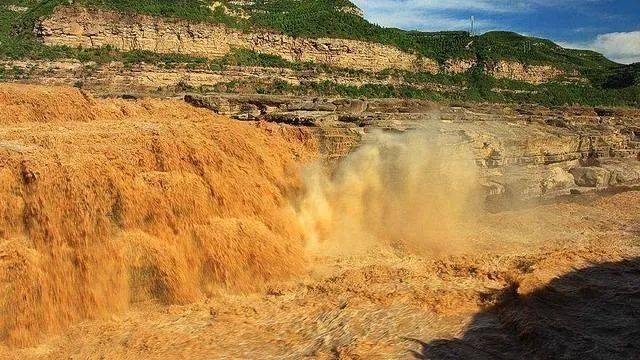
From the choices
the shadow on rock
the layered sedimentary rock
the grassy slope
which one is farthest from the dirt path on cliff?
the grassy slope

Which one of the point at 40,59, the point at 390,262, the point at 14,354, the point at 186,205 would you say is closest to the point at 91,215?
the point at 186,205

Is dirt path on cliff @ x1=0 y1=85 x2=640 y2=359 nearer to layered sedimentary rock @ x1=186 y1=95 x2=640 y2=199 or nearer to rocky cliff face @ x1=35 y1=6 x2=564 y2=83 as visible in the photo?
layered sedimentary rock @ x1=186 y1=95 x2=640 y2=199

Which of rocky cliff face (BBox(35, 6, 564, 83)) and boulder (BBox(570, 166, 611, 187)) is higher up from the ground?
rocky cliff face (BBox(35, 6, 564, 83))

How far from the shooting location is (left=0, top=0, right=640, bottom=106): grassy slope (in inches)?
1773

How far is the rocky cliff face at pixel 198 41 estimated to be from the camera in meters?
45.1

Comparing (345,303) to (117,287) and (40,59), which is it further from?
(40,59)

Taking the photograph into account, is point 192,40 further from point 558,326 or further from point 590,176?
point 558,326

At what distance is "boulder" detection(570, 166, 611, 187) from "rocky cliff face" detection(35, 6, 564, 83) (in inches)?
1578

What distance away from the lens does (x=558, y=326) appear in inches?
339

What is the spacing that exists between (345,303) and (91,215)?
503 centimetres

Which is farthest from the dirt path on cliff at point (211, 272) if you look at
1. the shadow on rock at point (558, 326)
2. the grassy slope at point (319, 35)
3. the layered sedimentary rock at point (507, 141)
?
the grassy slope at point (319, 35)

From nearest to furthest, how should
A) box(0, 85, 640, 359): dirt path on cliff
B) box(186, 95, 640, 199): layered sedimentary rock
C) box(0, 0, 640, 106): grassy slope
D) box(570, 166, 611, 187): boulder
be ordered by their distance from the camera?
box(0, 85, 640, 359): dirt path on cliff, box(186, 95, 640, 199): layered sedimentary rock, box(570, 166, 611, 187): boulder, box(0, 0, 640, 106): grassy slope

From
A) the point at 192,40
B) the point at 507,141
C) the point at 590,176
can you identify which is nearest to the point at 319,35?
the point at 192,40

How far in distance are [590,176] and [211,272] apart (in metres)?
15.1
